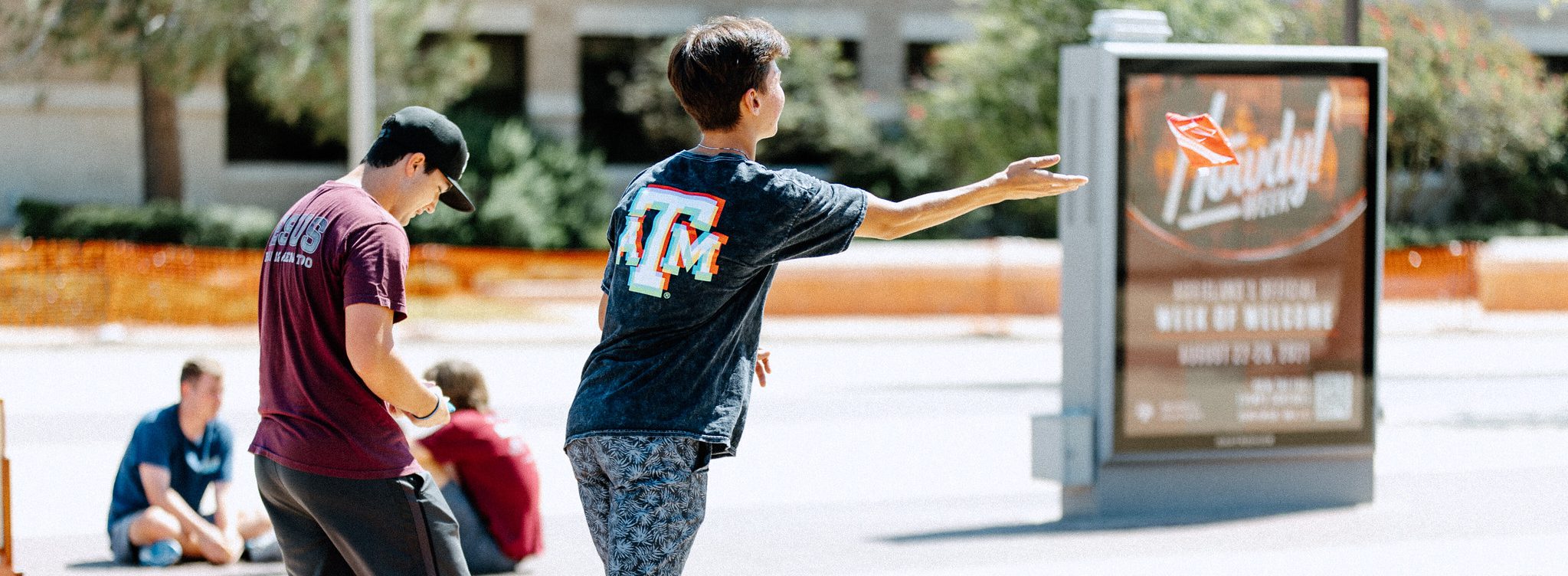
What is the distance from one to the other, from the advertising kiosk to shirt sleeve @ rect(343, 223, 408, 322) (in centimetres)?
400

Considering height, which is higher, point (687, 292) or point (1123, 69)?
point (1123, 69)

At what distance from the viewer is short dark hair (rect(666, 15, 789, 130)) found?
3121 mm

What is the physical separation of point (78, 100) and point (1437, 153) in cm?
2105

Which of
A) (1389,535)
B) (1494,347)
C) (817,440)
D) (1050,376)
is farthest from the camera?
(1494,347)

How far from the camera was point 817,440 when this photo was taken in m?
9.91

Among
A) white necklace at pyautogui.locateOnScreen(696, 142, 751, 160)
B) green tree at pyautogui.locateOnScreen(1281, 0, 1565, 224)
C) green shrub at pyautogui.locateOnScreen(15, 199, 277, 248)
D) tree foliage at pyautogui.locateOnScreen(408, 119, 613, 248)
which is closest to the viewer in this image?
white necklace at pyautogui.locateOnScreen(696, 142, 751, 160)

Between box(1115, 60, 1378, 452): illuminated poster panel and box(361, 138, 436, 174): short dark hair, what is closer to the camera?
box(361, 138, 436, 174): short dark hair

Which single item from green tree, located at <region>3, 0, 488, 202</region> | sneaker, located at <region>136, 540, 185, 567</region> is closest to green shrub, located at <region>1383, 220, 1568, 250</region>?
green tree, located at <region>3, 0, 488, 202</region>

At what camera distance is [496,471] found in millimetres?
6199


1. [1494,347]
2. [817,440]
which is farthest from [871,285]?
[817,440]

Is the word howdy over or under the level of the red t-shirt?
over

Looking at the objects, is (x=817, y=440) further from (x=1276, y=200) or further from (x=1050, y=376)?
(x=1050, y=376)

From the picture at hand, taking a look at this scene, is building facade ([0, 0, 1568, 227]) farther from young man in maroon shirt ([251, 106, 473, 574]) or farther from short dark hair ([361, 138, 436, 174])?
young man in maroon shirt ([251, 106, 473, 574])

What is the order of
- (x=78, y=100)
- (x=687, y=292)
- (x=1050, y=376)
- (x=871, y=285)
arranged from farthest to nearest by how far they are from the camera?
1. (x=78, y=100)
2. (x=871, y=285)
3. (x=1050, y=376)
4. (x=687, y=292)
